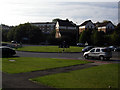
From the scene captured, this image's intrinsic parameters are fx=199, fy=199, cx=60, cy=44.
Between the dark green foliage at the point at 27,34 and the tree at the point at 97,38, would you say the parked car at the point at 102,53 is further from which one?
the dark green foliage at the point at 27,34

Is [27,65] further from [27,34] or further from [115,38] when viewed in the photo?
[27,34]

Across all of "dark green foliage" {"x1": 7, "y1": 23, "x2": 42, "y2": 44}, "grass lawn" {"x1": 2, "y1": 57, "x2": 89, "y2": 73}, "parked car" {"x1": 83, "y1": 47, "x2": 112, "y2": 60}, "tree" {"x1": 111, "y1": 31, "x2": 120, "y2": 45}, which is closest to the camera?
"grass lawn" {"x1": 2, "y1": 57, "x2": 89, "y2": 73}

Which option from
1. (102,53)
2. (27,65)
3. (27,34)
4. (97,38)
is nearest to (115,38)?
(97,38)

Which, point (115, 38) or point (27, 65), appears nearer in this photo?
point (27, 65)

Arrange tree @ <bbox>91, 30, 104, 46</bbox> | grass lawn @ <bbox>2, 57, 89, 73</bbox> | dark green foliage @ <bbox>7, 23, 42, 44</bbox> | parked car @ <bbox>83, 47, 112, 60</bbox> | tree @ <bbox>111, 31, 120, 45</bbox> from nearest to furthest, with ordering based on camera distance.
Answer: grass lawn @ <bbox>2, 57, 89, 73</bbox> < parked car @ <bbox>83, 47, 112, 60</bbox> < tree @ <bbox>111, 31, 120, 45</bbox> < tree @ <bbox>91, 30, 104, 46</bbox> < dark green foliage @ <bbox>7, 23, 42, 44</bbox>

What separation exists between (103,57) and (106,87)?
15.9 meters

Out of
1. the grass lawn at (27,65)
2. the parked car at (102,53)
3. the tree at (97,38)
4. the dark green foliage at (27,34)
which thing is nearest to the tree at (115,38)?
the tree at (97,38)

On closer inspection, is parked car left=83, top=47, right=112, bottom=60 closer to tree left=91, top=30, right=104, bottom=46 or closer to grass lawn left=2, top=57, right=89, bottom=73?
grass lawn left=2, top=57, right=89, bottom=73

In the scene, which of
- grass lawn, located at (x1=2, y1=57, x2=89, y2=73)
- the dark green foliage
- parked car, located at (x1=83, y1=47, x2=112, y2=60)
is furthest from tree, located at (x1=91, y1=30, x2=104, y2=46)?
grass lawn, located at (x1=2, y1=57, x2=89, y2=73)

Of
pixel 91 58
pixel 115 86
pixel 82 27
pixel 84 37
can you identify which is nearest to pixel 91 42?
pixel 84 37

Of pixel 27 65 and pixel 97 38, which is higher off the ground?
pixel 97 38

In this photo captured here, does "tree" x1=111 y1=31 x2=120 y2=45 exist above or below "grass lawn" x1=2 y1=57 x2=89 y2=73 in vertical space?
above

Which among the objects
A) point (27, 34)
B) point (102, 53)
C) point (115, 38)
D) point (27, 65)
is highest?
point (27, 34)

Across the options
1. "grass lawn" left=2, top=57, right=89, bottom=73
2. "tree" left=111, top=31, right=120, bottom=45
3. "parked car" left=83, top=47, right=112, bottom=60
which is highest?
"tree" left=111, top=31, right=120, bottom=45
